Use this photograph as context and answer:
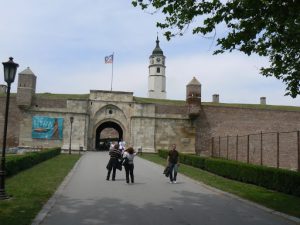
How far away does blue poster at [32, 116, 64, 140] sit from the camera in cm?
3497

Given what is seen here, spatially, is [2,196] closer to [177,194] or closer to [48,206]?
[48,206]

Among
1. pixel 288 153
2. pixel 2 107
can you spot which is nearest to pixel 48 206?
pixel 2 107

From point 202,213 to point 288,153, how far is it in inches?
1172

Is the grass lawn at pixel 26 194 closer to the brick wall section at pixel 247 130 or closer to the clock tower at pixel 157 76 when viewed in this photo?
the brick wall section at pixel 247 130

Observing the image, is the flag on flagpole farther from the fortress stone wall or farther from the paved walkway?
the paved walkway

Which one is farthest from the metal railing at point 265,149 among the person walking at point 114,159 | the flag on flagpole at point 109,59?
the person walking at point 114,159

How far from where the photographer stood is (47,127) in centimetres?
3534

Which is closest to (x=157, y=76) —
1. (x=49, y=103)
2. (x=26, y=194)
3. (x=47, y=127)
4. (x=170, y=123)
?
(x=170, y=123)

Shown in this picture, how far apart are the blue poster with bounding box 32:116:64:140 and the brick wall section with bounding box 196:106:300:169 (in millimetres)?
12958

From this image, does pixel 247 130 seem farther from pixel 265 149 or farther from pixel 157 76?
pixel 157 76

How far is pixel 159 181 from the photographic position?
16000 millimetres

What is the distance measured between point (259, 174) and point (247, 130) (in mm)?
23775

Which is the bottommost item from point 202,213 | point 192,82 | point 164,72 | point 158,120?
point 202,213

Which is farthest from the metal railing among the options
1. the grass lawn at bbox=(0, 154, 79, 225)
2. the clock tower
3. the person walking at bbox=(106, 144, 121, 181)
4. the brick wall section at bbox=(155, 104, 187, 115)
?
the clock tower
